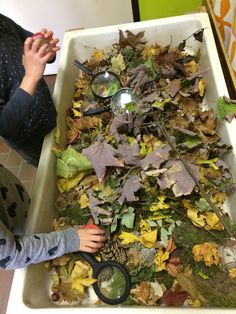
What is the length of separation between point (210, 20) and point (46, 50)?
0.51 m

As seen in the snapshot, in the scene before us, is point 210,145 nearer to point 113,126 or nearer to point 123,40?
point 113,126

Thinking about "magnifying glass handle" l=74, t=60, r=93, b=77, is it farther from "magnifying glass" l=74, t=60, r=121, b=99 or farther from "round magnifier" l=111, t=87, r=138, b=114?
"round magnifier" l=111, t=87, r=138, b=114

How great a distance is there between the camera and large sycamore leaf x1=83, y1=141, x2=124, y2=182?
65 centimetres

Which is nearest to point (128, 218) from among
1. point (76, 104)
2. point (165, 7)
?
Answer: point (76, 104)

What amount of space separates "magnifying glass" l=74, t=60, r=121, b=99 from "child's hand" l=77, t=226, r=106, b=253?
0.35m

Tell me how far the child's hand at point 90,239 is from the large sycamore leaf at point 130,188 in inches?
3.0

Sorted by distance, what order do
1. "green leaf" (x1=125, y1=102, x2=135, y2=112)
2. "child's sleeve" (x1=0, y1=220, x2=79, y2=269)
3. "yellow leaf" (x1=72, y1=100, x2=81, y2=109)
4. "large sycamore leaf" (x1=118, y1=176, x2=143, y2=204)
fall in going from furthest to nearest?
"yellow leaf" (x1=72, y1=100, x2=81, y2=109) → "green leaf" (x1=125, y1=102, x2=135, y2=112) → "large sycamore leaf" (x1=118, y1=176, x2=143, y2=204) → "child's sleeve" (x1=0, y1=220, x2=79, y2=269)

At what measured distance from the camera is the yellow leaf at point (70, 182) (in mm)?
714

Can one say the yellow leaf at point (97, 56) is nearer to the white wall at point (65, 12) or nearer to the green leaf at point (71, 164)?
the green leaf at point (71, 164)

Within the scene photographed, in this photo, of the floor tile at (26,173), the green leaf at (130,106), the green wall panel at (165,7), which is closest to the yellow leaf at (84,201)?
the green leaf at (130,106)

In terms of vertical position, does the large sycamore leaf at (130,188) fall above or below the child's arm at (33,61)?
below

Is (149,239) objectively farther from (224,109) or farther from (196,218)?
(224,109)

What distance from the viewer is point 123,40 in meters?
0.91

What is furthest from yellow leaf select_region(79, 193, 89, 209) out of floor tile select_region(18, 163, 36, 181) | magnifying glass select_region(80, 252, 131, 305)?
floor tile select_region(18, 163, 36, 181)
